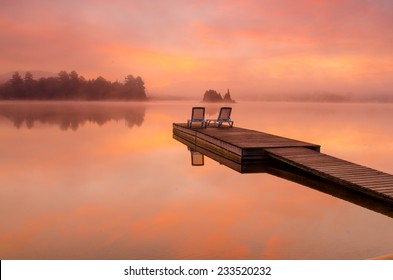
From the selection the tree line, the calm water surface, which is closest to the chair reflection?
the calm water surface

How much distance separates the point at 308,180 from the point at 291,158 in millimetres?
670

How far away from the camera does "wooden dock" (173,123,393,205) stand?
7.53 m

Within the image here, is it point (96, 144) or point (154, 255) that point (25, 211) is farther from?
point (96, 144)

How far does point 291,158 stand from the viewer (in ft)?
32.2

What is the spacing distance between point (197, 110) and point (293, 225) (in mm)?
10357

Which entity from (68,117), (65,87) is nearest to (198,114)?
(68,117)

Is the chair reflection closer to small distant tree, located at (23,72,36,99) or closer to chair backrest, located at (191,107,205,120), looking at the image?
chair backrest, located at (191,107,205,120)

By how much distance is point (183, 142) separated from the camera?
18031mm

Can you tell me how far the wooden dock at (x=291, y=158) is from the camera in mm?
7527

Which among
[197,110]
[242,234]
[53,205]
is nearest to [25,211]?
[53,205]

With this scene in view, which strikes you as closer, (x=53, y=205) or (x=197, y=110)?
(x=53, y=205)

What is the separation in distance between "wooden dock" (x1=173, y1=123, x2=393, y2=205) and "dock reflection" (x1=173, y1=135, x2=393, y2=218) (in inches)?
1.6

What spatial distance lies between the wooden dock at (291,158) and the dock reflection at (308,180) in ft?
0.13
